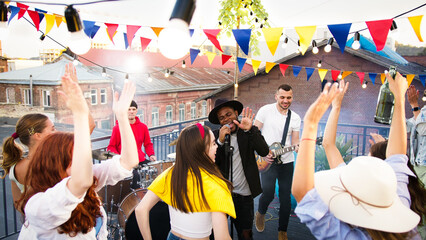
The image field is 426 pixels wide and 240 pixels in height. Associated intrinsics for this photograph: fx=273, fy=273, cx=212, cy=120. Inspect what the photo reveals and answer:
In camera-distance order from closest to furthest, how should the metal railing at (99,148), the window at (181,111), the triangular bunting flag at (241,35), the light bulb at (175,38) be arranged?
1. the light bulb at (175,38)
2. the metal railing at (99,148)
3. the triangular bunting flag at (241,35)
4. the window at (181,111)

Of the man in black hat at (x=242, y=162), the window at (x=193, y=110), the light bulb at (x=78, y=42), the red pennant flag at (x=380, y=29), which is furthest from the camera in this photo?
the window at (x=193, y=110)

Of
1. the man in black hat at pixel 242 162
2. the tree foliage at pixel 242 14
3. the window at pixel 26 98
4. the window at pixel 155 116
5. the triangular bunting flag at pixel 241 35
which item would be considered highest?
the tree foliage at pixel 242 14

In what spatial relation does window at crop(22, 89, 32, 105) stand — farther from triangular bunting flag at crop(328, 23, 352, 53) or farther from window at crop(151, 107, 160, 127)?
triangular bunting flag at crop(328, 23, 352, 53)

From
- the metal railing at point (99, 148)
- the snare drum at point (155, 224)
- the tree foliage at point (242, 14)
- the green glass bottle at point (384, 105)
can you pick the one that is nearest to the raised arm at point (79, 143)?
the snare drum at point (155, 224)

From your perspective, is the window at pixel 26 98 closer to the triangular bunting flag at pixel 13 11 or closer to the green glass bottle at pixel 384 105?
the triangular bunting flag at pixel 13 11

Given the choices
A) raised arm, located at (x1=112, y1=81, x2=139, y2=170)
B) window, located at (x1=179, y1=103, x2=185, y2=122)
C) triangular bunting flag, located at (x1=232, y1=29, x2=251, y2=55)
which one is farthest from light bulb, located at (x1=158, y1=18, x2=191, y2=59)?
window, located at (x1=179, y1=103, x2=185, y2=122)

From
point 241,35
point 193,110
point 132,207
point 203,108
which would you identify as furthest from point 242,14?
point 203,108

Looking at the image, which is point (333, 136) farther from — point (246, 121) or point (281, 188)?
point (281, 188)

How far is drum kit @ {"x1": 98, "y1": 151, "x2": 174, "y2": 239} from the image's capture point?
217cm

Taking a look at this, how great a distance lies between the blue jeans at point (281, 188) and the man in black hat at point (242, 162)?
69cm

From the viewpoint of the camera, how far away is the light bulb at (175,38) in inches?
49.8

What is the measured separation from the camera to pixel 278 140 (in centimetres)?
381

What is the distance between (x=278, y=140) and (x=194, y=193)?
2.31m

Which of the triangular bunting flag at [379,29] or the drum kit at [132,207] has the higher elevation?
the triangular bunting flag at [379,29]
